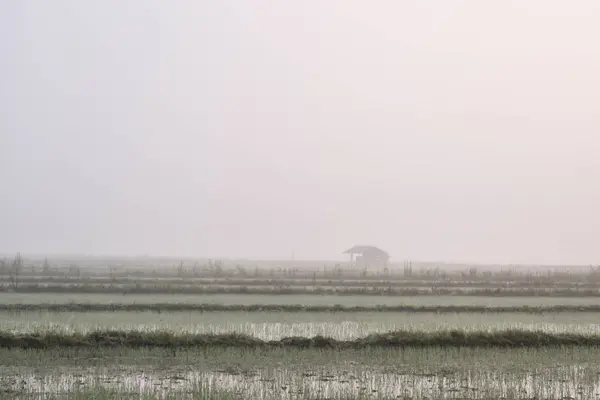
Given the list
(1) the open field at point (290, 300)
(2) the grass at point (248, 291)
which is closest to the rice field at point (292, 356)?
(1) the open field at point (290, 300)

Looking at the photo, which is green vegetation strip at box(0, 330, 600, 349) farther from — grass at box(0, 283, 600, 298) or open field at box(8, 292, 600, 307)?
grass at box(0, 283, 600, 298)

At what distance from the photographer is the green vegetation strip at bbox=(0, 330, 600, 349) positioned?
1023 cm

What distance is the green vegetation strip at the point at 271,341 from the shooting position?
10.2 m

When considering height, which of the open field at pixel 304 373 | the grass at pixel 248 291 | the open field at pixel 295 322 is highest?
the grass at pixel 248 291

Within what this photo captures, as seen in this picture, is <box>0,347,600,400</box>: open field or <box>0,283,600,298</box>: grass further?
<box>0,283,600,298</box>: grass

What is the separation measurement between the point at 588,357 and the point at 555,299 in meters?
12.4

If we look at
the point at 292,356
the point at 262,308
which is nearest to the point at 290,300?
the point at 262,308

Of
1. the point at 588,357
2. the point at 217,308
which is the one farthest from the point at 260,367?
the point at 217,308

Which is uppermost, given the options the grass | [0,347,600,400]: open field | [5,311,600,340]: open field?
the grass

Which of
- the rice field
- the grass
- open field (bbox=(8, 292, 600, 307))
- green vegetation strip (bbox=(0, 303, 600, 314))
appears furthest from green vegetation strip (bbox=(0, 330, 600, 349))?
the grass

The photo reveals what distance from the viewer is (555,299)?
21.6 meters

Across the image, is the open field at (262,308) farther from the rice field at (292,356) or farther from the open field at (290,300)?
the open field at (290,300)

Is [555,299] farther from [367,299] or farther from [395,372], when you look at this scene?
[395,372]

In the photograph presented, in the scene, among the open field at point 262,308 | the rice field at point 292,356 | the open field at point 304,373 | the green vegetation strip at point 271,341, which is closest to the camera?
the open field at point 304,373
